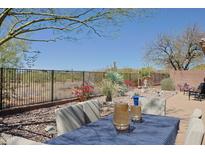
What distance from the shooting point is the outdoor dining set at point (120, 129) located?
5.97 ft

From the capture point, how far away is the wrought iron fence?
5.88 m

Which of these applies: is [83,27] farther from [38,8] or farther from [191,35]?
[191,35]

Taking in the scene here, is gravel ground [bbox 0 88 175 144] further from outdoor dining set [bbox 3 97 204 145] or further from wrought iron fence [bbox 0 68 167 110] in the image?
outdoor dining set [bbox 3 97 204 145]

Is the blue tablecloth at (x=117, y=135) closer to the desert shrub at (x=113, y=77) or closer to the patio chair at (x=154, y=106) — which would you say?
the patio chair at (x=154, y=106)

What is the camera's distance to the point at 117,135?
2.00 metres

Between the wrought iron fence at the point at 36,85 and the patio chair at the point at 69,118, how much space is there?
3315mm

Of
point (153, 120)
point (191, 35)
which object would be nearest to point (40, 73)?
point (153, 120)

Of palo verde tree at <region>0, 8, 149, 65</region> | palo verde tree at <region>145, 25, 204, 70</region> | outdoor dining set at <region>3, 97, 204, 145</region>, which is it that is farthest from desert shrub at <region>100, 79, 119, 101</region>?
palo verde tree at <region>145, 25, 204, 70</region>

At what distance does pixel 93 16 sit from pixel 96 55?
1.93 metres

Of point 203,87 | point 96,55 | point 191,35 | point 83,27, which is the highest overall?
point 191,35

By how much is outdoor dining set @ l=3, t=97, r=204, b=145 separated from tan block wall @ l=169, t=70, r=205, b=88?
12.7 meters

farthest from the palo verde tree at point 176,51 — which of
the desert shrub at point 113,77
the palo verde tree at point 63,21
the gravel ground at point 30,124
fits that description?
the gravel ground at point 30,124

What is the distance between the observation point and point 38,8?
493 centimetres

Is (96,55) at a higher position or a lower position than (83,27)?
lower
